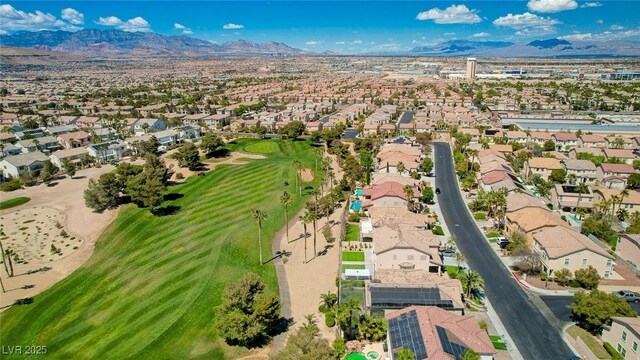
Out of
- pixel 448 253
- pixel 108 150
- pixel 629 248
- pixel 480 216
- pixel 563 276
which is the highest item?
pixel 108 150

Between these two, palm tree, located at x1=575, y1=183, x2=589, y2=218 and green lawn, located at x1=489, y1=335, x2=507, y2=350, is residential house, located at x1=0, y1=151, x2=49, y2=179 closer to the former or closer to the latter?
green lawn, located at x1=489, y1=335, x2=507, y2=350

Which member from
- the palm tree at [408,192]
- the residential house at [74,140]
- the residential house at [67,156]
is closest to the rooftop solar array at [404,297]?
the palm tree at [408,192]

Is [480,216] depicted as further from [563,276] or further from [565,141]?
[565,141]

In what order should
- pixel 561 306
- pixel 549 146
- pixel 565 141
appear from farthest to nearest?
pixel 565 141 < pixel 549 146 < pixel 561 306

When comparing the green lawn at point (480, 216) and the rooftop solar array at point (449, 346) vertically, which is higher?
the rooftop solar array at point (449, 346)

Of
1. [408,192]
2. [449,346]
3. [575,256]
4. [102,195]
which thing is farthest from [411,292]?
[102,195]

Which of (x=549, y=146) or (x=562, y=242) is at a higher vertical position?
(x=549, y=146)

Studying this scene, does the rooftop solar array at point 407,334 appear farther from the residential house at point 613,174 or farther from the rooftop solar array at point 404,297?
the residential house at point 613,174

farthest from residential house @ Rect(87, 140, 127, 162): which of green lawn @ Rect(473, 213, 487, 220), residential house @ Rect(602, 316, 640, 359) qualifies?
residential house @ Rect(602, 316, 640, 359)
